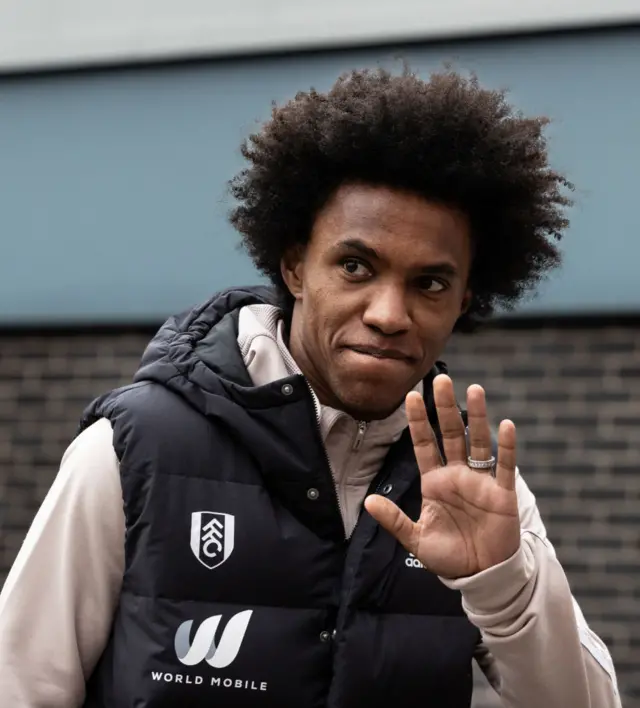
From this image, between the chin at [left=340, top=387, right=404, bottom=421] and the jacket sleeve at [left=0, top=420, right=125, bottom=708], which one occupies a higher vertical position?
the chin at [left=340, top=387, right=404, bottom=421]

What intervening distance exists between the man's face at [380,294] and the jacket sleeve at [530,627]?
17.4 inches

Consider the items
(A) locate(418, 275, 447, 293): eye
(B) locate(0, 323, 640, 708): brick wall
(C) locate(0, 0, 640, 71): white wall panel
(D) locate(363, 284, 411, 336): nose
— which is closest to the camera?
(D) locate(363, 284, 411, 336): nose

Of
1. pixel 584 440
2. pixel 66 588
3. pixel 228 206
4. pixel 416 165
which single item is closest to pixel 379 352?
pixel 416 165

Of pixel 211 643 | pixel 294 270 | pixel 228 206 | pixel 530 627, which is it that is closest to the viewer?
pixel 530 627

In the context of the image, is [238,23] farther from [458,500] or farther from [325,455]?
[458,500]

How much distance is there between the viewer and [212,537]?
2348mm

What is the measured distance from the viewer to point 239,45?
18.7ft

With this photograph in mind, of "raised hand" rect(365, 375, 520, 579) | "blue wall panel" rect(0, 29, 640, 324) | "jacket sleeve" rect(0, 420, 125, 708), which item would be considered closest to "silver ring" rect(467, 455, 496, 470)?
"raised hand" rect(365, 375, 520, 579)

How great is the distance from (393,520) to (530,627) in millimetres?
322

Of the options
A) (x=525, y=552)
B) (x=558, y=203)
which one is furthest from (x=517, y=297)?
(x=525, y=552)

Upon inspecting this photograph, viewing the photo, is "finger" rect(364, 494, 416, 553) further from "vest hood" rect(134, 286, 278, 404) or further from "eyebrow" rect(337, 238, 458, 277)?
"eyebrow" rect(337, 238, 458, 277)

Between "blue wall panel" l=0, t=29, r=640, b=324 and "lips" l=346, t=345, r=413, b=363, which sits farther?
"blue wall panel" l=0, t=29, r=640, b=324

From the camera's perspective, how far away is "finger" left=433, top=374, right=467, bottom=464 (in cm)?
222

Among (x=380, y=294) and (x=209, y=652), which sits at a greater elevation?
(x=380, y=294)
